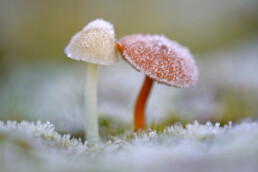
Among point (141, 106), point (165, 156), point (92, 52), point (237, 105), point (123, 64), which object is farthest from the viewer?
point (123, 64)

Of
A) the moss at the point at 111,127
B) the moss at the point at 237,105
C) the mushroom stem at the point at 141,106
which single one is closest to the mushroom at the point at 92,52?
the moss at the point at 111,127

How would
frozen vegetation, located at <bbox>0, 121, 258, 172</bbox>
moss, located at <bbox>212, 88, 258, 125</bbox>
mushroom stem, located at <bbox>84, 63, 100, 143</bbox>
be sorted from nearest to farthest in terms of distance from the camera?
frozen vegetation, located at <bbox>0, 121, 258, 172</bbox> → mushroom stem, located at <bbox>84, 63, 100, 143</bbox> → moss, located at <bbox>212, 88, 258, 125</bbox>

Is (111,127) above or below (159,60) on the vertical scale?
below

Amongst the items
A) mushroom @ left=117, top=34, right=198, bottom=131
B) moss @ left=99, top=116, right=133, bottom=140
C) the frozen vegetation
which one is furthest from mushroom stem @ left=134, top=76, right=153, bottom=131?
the frozen vegetation

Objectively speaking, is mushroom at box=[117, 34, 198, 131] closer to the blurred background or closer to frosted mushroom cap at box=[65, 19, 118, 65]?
frosted mushroom cap at box=[65, 19, 118, 65]

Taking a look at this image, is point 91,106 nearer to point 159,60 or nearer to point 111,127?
point 111,127

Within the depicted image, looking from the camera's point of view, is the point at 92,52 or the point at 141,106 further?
the point at 141,106

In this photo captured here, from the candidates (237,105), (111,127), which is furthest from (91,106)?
(237,105)

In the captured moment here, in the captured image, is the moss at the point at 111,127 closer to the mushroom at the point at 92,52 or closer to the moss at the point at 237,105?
the mushroom at the point at 92,52
